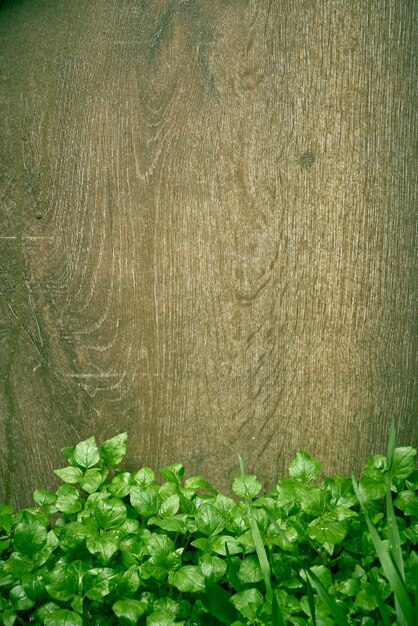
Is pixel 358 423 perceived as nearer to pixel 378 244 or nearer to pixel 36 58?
pixel 378 244

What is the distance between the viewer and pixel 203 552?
147 cm

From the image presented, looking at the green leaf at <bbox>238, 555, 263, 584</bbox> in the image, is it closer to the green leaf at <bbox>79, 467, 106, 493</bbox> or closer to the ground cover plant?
the ground cover plant

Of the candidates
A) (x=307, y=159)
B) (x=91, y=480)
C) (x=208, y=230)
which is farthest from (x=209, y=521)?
(x=307, y=159)

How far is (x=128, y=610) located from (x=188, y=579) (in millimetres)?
150

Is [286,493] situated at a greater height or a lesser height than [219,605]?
greater

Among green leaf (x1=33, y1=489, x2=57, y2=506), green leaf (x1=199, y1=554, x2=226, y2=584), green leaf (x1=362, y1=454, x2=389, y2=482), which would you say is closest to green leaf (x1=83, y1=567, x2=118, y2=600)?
green leaf (x1=199, y1=554, x2=226, y2=584)

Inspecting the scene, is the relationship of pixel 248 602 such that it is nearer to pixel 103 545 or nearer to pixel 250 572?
pixel 250 572

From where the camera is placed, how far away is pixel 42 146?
175 cm

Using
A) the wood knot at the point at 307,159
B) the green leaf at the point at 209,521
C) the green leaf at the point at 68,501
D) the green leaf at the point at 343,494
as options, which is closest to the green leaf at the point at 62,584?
the green leaf at the point at 68,501

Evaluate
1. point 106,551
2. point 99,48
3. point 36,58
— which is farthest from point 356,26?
point 106,551

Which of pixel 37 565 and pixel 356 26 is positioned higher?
pixel 356 26

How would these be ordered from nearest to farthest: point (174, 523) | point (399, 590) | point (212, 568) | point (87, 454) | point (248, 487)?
1. point (399, 590)
2. point (212, 568)
3. point (174, 523)
4. point (248, 487)
5. point (87, 454)

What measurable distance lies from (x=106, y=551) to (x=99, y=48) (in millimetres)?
1403

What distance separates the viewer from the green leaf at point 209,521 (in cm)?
145
